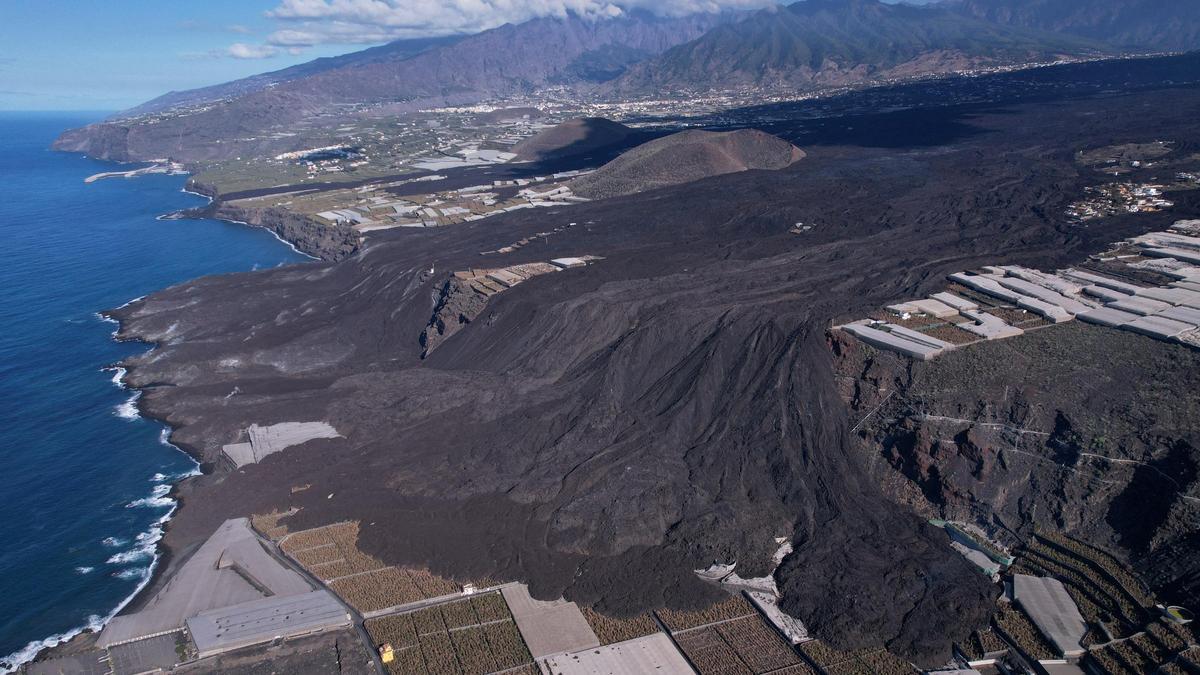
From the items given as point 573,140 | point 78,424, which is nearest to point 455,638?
point 78,424

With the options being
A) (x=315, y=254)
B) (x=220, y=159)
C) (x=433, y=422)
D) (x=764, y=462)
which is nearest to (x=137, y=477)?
(x=433, y=422)

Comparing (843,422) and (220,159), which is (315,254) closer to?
(843,422)

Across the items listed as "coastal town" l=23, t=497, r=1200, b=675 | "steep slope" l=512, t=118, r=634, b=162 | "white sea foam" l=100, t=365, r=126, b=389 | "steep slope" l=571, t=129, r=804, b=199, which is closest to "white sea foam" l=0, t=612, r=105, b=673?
"coastal town" l=23, t=497, r=1200, b=675

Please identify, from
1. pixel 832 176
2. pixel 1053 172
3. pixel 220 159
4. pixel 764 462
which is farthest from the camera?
pixel 220 159

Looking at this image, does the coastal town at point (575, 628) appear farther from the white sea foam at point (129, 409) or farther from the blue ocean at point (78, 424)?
the white sea foam at point (129, 409)

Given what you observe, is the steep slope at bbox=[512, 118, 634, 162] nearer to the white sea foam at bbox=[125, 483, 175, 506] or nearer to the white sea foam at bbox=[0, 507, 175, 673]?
the white sea foam at bbox=[125, 483, 175, 506]

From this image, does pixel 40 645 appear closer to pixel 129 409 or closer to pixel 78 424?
pixel 78 424

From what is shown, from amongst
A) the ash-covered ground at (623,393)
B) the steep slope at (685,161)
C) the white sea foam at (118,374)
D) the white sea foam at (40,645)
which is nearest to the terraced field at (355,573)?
the ash-covered ground at (623,393)
